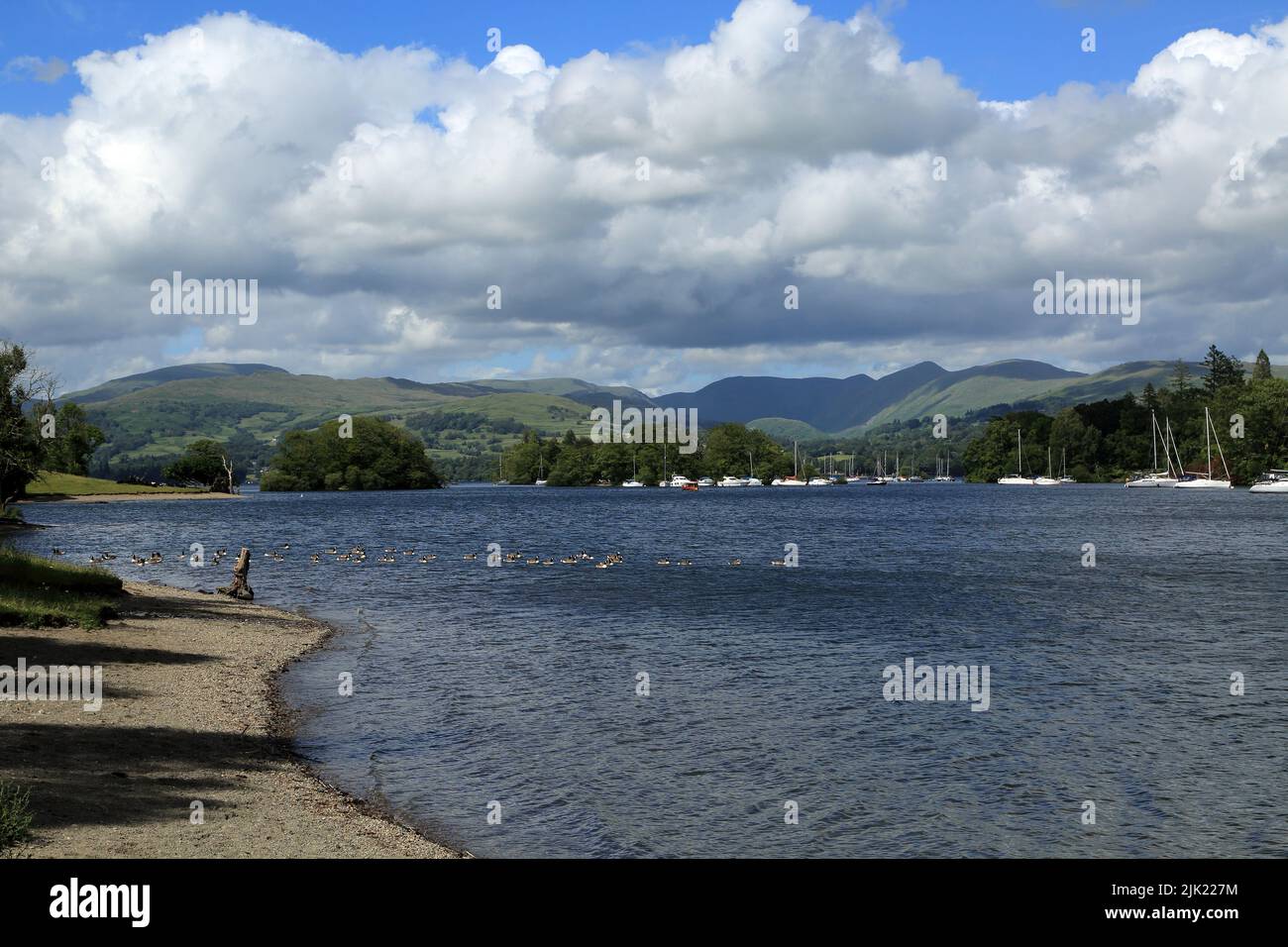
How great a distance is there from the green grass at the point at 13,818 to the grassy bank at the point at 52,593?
64.1 ft

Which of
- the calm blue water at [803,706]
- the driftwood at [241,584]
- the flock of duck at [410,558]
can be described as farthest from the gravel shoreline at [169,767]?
the flock of duck at [410,558]

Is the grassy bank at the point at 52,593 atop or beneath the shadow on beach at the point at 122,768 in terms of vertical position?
atop

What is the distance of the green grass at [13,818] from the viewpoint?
1403 cm

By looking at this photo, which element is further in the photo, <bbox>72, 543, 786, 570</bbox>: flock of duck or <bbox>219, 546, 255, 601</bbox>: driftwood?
<bbox>72, 543, 786, 570</bbox>: flock of duck

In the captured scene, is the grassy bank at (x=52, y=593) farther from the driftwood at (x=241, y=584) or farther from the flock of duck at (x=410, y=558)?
the flock of duck at (x=410, y=558)

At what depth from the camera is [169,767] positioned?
68.3 ft

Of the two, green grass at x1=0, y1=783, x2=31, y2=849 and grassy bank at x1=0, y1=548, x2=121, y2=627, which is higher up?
grassy bank at x1=0, y1=548, x2=121, y2=627

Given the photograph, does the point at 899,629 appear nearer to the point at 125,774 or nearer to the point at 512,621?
the point at 512,621

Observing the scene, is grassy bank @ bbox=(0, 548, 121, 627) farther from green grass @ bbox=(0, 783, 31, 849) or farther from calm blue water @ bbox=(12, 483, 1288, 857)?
green grass @ bbox=(0, 783, 31, 849)

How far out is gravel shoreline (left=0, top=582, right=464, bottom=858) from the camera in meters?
16.3

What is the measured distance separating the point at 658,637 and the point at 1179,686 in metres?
20.2

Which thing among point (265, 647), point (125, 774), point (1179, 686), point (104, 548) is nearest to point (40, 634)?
point (265, 647)

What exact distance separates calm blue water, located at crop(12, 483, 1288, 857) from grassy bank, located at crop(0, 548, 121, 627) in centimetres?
788

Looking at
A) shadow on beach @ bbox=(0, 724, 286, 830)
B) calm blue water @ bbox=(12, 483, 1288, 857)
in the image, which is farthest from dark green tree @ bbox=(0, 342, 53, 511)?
shadow on beach @ bbox=(0, 724, 286, 830)
